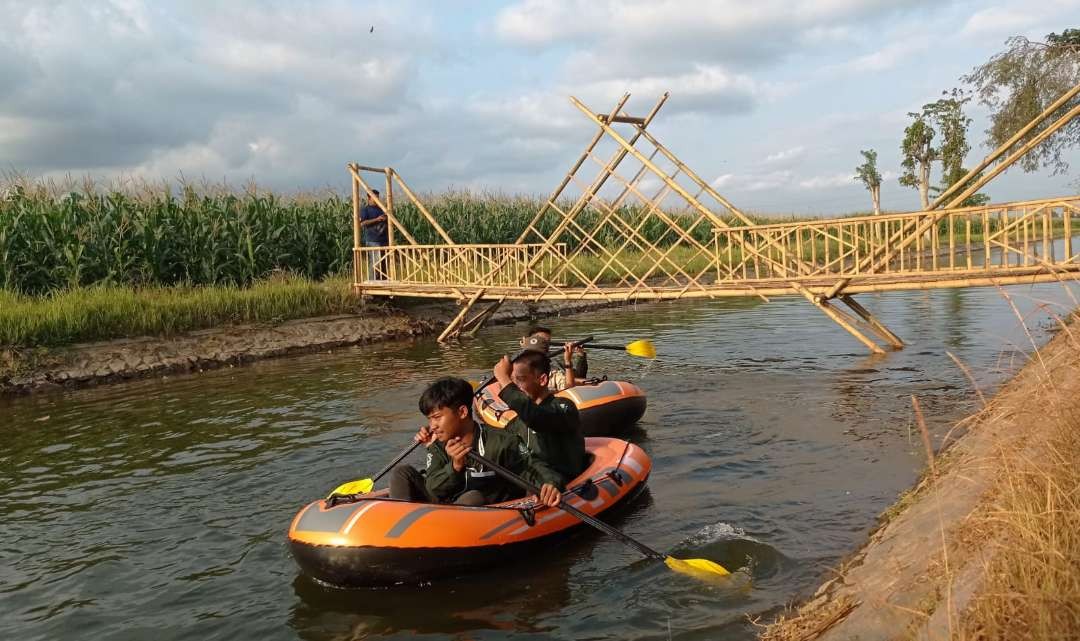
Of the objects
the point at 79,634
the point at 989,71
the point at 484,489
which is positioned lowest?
the point at 79,634

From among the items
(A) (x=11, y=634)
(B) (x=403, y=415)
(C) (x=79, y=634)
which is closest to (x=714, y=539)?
(C) (x=79, y=634)

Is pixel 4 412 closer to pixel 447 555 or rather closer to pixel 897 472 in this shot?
pixel 447 555

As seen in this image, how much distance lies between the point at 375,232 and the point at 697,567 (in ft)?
46.1

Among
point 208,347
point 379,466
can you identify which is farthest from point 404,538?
point 208,347

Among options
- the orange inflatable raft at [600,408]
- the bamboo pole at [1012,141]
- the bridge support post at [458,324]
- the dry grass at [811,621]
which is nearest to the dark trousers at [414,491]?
the dry grass at [811,621]

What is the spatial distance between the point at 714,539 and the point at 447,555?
177 cm

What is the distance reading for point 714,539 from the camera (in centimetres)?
512

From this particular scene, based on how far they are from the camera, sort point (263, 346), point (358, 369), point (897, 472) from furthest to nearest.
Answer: point (263, 346) → point (358, 369) → point (897, 472)

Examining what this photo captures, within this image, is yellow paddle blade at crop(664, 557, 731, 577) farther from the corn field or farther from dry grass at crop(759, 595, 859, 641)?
the corn field

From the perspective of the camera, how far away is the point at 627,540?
482 centimetres

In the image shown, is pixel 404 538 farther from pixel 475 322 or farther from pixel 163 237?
pixel 163 237

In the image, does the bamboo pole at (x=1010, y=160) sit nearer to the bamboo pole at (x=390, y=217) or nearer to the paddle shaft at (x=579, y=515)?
the paddle shaft at (x=579, y=515)

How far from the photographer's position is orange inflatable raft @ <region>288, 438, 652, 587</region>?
178 inches

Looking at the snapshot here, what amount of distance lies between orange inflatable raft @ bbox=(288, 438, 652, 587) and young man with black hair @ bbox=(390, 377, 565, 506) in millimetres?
263
